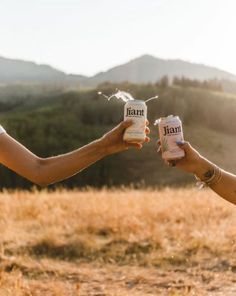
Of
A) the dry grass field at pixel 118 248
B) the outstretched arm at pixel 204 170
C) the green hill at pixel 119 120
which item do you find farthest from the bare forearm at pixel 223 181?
the green hill at pixel 119 120

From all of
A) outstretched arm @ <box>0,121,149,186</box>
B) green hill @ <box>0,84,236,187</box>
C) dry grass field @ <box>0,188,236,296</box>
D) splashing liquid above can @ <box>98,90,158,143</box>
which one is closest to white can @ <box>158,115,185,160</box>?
splashing liquid above can @ <box>98,90,158,143</box>

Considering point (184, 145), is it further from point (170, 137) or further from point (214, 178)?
point (214, 178)

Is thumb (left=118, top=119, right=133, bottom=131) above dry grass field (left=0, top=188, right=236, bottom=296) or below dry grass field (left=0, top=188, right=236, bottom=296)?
above

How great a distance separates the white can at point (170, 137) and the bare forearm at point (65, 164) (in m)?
0.42

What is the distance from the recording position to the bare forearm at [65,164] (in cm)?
310

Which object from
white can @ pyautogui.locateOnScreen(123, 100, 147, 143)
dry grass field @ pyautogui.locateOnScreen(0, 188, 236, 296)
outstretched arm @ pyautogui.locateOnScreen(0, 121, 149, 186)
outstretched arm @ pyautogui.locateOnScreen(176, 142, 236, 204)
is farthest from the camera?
dry grass field @ pyautogui.locateOnScreen(0, 188, 236, 296)

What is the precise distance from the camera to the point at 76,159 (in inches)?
122

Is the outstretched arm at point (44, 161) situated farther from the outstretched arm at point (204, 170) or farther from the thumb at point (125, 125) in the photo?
the outstretched arm at point (204, 170)

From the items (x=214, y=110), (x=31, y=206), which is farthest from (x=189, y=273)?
(x=214, y=110)

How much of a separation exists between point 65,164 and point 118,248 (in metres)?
4.46

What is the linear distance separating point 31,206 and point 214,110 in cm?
9037

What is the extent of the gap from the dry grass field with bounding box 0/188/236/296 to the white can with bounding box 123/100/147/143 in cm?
160

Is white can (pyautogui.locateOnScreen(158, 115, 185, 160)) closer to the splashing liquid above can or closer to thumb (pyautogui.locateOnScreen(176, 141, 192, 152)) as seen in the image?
thumb (pyautogui.locateOnScreen(176, 141, 192, 152))

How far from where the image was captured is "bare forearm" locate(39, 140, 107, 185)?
3.10 meters
